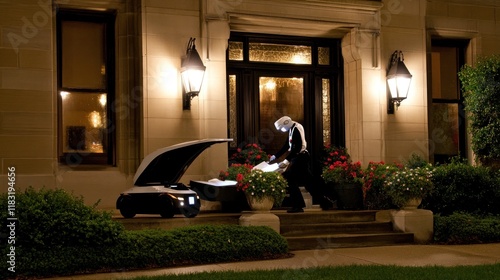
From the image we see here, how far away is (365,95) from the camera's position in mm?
16703

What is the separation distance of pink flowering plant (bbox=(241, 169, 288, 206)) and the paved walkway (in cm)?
113

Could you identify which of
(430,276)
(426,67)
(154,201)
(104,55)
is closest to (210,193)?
(154,201)

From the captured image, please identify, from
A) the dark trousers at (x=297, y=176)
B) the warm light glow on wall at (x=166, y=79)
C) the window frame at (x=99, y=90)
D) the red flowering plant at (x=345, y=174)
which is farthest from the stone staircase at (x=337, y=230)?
the window frame at (x=99, y=90)

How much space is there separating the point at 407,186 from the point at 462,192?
161cm

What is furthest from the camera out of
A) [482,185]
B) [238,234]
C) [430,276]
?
[482,185]

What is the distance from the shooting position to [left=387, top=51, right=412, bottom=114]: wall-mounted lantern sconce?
54.6 feet

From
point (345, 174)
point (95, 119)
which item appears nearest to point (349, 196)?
point (345, 174)

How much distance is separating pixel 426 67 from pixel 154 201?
8536 mm

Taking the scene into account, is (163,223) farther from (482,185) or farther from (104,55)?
(482,185)

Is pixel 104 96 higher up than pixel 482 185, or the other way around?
pixel 104 96

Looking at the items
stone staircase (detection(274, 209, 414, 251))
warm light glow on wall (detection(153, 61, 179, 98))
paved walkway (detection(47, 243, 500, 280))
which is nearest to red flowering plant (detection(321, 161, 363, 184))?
stone staircase (detection(274, 209, 414, 251))

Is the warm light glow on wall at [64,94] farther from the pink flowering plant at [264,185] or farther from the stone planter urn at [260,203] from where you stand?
the stone planter urn at [260,203]

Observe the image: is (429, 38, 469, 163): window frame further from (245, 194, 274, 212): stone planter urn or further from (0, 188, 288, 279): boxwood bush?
(0, 188, 288, 279): boxwood bush

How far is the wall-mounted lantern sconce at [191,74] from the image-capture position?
48.3 ft
